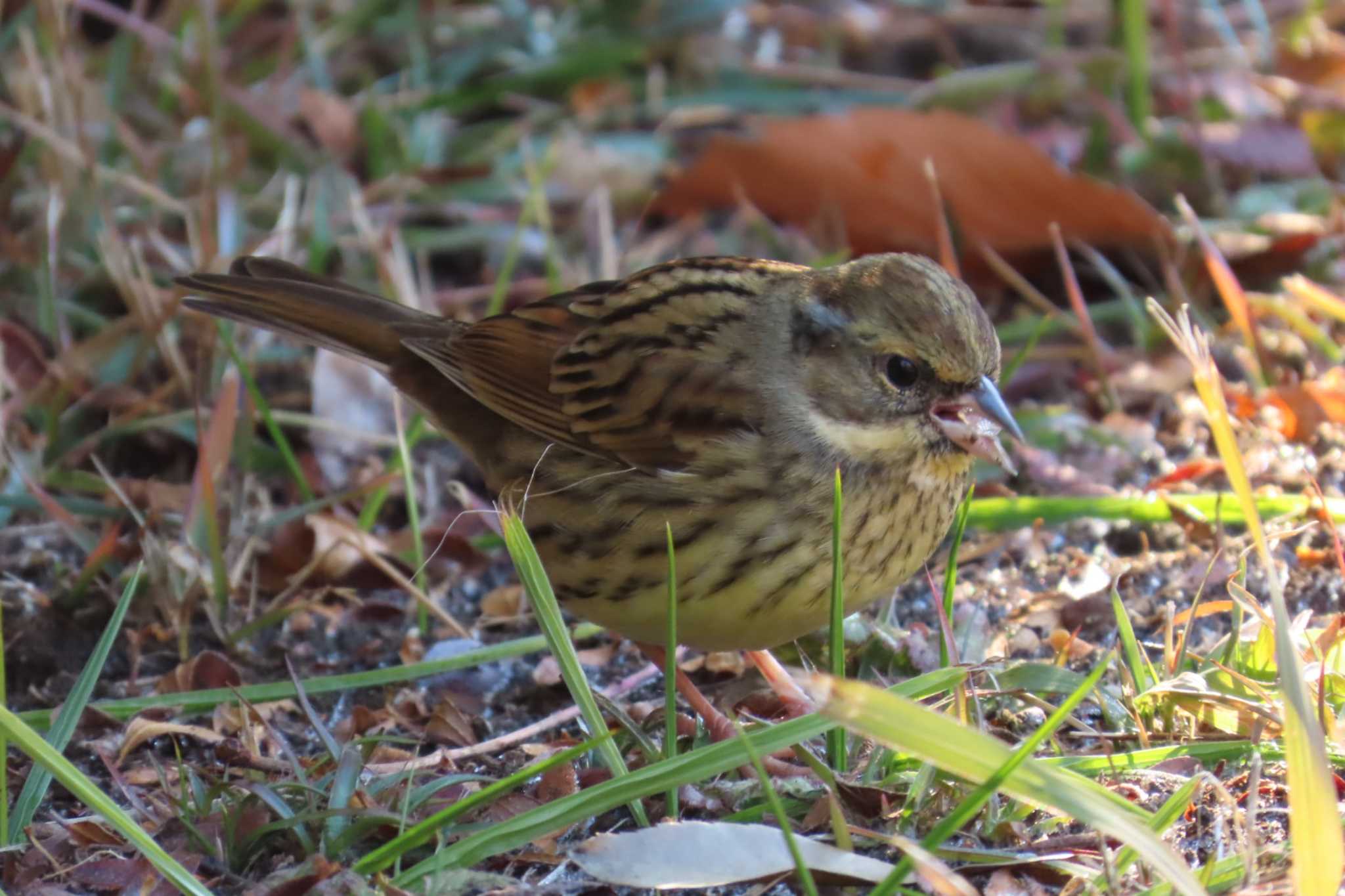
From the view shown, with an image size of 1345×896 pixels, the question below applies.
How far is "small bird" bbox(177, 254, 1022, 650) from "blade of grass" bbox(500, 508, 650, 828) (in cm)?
37

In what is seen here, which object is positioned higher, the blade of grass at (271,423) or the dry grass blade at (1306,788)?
the dry grass blade at (1306,788)

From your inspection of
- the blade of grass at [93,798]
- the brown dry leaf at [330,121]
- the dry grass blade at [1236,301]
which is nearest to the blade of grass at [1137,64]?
the dry grass blade at [1236,301]

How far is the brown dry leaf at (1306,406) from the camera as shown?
12.5ft

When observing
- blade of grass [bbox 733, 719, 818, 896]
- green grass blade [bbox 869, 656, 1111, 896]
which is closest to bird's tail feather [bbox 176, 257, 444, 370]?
blade of grass [bbox 733, 719, 818, 896]

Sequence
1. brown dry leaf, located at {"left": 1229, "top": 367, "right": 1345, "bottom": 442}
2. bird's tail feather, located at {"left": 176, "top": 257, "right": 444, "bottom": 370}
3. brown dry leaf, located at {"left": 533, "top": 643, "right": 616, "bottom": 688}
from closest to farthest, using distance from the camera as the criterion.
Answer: brown dry leaf, located at {"left": 533, "top": 643, "right": 616, "bottom": 688} < bird's tail feather, located at {"left": 176, "top": 257, "right": 444, "bottom": 370} < brown dry leaf, located at {"left": 1229, "top": 367, "right": 1345, "bottom": 442}

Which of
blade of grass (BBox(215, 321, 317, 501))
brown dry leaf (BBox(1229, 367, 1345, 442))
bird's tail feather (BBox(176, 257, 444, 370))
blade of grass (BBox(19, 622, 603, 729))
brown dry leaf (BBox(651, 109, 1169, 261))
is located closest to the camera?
blade of grass (BBox(19, 622, 603, 729))

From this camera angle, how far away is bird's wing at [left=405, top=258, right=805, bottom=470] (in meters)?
3.17

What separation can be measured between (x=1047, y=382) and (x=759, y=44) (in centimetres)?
231

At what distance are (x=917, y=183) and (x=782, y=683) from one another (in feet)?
6.35

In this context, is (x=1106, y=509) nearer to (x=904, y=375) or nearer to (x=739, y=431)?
(x=904, y=375)

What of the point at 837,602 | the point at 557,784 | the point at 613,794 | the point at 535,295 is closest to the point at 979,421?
the point at 837,602

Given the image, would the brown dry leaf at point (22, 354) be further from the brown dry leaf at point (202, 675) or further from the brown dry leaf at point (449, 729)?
the brown dry leaf at point (449, 729)

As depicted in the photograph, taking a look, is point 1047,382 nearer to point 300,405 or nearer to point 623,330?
point 623,330

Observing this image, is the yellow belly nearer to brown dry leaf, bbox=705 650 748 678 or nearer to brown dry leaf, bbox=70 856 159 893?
brown dry leaf, bbox=705 650 748 678
